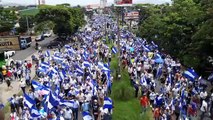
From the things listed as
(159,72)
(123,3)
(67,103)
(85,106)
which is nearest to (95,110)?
(85,106)

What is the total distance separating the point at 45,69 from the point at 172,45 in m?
15.3

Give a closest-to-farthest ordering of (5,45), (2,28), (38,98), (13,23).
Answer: (38,98)
(5,45)
(2,28)
(13,23)

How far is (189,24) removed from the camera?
30750mm

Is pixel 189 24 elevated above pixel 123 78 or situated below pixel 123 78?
above

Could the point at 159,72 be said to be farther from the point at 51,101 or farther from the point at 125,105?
the point at 51,101

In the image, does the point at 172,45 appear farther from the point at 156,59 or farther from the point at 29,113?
the point at 29,113

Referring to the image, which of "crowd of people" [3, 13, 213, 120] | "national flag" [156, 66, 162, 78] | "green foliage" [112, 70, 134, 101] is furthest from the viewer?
"national flag" [156, 66, 162, 78]

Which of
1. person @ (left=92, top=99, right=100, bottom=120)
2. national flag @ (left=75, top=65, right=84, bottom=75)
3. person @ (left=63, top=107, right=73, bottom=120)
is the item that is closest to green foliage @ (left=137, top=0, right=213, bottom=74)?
national flag @ (left=75, top=65, right=84, bottom=75)

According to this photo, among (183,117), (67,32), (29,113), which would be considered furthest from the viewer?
(67,32)

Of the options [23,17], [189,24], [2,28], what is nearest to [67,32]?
[2,28]

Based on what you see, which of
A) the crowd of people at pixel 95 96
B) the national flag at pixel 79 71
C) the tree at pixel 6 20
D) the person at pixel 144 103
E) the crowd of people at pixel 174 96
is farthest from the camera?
the tree at pixel 6 20

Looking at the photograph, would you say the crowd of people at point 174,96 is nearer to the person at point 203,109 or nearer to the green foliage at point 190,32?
the person at point 203,109

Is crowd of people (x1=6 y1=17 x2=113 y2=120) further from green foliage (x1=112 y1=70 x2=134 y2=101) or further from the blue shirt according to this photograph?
green foliage (x1=112 y1=70 x2=134 y2=101)

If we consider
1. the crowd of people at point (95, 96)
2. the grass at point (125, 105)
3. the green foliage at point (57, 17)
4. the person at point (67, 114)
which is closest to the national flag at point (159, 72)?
the crowd of people at point (95, 96)
